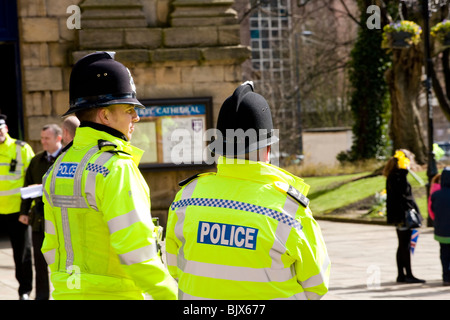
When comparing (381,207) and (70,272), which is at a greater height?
(70,272)

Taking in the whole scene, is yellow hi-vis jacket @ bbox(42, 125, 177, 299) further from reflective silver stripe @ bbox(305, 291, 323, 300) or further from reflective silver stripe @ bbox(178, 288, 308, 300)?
reflective silver stripe @ bbox(305, 291, 323, 300)

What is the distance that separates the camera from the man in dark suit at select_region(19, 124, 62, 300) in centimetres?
813

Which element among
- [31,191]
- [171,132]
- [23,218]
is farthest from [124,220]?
[171,132]

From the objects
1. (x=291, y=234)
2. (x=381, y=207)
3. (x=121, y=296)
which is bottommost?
(x=381, y=207)

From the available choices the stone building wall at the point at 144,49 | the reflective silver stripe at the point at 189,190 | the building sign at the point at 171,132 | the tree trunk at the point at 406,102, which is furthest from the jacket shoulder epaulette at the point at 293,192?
the tree trunk at the point at 406,102

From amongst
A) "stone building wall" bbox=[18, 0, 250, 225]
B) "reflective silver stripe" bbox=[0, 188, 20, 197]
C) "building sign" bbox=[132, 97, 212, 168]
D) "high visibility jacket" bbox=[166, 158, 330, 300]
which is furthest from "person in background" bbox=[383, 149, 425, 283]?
"high visibility jacket" bbox=[166, 158, 330, 300]

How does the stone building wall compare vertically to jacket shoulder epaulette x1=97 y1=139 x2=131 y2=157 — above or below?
above

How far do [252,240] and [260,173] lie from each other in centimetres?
28

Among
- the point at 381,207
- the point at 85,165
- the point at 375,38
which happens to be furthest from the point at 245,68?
the point at 85,165

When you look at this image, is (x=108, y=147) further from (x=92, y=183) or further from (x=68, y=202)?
(x=68, y=202)
